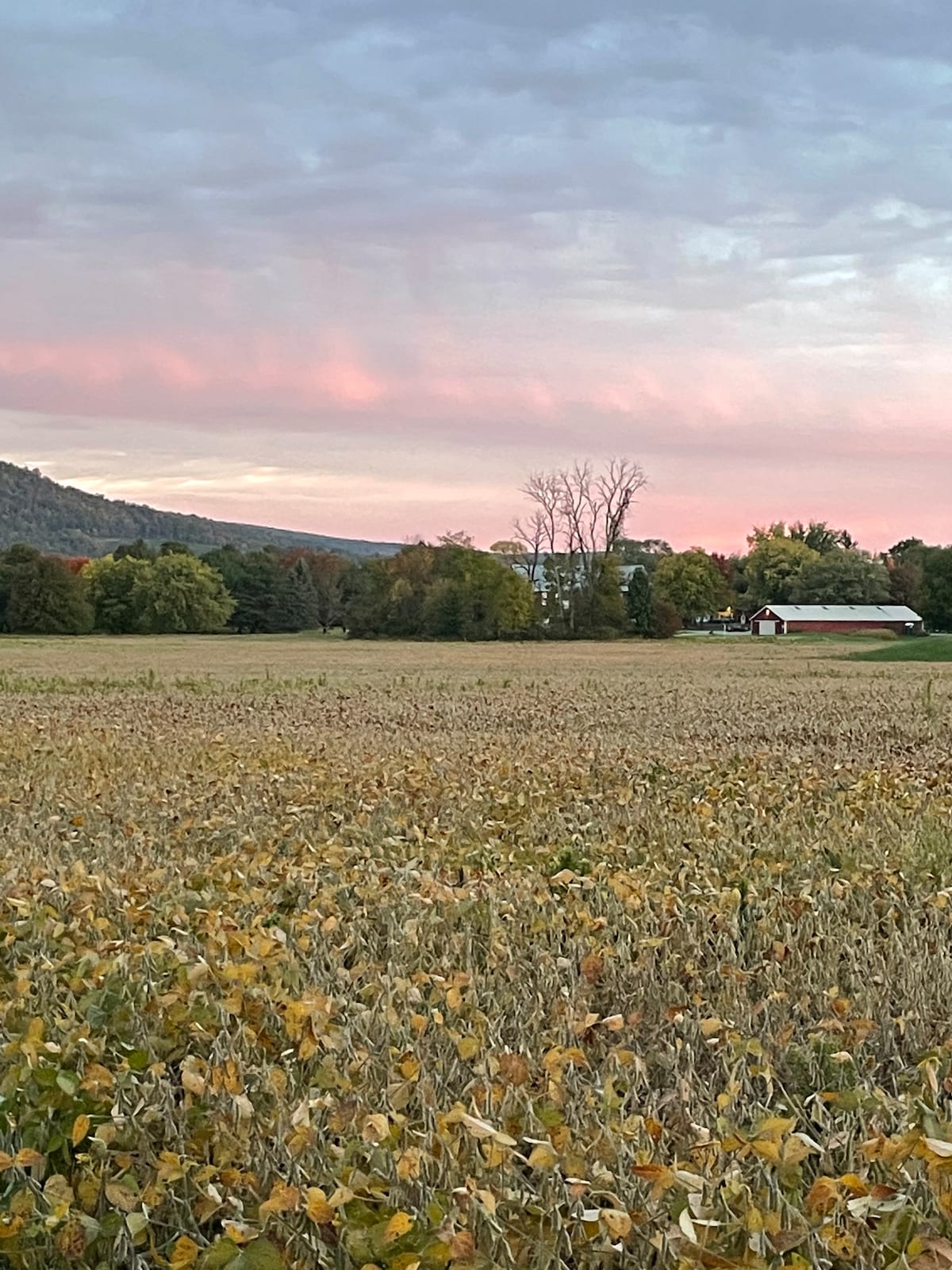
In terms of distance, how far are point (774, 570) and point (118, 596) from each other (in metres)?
69.8

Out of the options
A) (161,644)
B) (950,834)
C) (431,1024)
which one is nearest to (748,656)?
(161,644)

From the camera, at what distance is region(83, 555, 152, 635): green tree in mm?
106812

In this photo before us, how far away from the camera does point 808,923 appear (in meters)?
5.50

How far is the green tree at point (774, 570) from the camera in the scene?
134625 millimetres

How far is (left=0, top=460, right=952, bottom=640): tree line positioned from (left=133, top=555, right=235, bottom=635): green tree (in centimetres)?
13

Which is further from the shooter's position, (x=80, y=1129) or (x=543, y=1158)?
(x=80, y=1129)

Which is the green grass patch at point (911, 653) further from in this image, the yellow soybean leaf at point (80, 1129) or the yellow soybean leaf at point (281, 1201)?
the yellow soybean leaf at point (281, 1201)

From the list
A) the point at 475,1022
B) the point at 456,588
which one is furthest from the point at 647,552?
the point at 475,1022

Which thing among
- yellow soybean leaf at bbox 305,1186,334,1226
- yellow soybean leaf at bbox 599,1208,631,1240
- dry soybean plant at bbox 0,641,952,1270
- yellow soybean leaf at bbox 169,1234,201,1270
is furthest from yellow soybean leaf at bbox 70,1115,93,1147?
yellow soybean leaf at bbox 599,1208,631,1240

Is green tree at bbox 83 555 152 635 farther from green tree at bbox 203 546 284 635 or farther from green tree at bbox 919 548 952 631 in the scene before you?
green tree at bbox 919 548 952 631

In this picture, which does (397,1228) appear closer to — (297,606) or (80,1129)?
(80,1129)

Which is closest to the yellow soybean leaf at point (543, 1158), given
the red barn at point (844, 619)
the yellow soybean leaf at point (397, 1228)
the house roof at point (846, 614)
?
the yellow soybean leaf at point (397, 1228)

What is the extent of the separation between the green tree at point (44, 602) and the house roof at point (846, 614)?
63.7 metres

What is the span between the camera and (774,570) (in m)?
136
